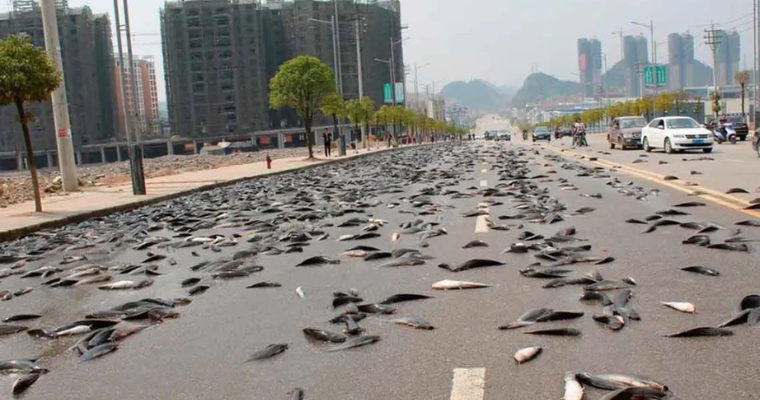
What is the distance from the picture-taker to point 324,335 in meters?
5.88

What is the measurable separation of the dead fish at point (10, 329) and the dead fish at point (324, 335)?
8.18ft

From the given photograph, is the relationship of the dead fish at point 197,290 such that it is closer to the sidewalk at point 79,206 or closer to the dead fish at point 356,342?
the dead fish at point 356,342

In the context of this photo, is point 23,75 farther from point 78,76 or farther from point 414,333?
point 78,76

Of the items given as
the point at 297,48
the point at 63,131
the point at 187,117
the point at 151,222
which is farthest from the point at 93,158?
the point at 151,222

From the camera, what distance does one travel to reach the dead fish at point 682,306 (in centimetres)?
608

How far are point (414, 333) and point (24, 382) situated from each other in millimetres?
2529

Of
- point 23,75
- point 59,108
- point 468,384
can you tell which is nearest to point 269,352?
point 468,384

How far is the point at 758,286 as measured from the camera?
6797mm

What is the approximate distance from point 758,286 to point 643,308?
1.23 meters

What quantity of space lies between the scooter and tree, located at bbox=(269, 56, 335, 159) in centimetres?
2241

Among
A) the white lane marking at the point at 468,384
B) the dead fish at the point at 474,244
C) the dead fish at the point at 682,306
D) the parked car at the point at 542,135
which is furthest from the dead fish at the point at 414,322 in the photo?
the parked car at the point at 542,135

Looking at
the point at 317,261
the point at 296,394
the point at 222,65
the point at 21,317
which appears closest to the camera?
the point at 296,394

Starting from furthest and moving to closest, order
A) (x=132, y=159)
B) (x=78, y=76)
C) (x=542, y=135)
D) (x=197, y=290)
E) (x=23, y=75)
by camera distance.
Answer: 1. (x=78, y=76)
2. (x=542, y=135)
3. (x=132, y=159)
4. (x=23, y=75)
5. (x=197, y=290)

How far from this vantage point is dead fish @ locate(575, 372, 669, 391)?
14.5 feet
